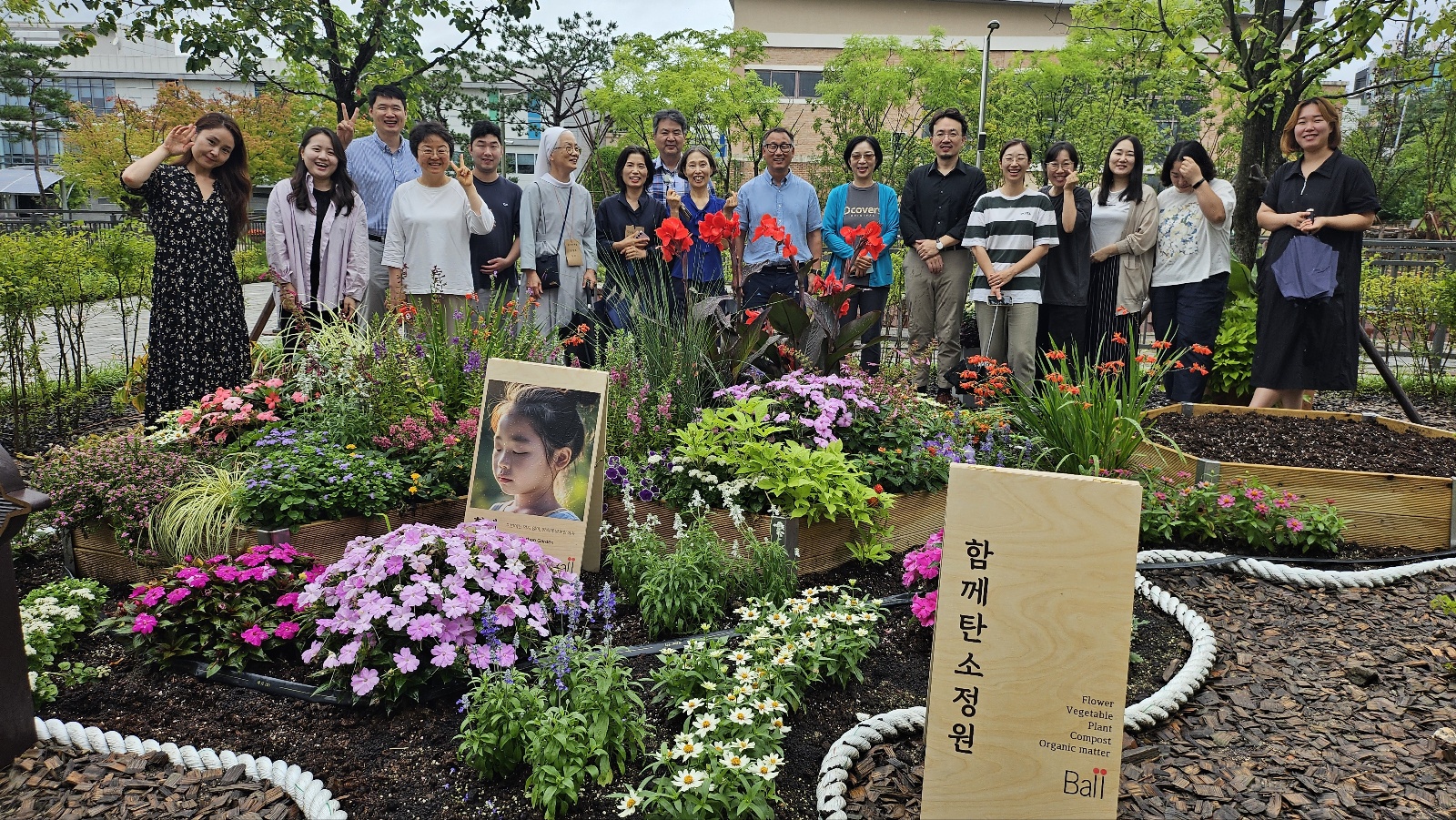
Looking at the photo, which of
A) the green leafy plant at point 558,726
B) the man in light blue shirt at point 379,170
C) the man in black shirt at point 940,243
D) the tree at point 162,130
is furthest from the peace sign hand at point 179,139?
the tree at point 162,130

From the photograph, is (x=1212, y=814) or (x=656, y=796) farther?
(x=1212, y=814)

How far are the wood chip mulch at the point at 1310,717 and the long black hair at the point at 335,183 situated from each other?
463 centimetres

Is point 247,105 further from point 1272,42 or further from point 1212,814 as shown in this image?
point 1212,814

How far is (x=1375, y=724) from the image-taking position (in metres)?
2.44

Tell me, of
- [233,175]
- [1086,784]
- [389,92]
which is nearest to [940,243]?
[389,92]

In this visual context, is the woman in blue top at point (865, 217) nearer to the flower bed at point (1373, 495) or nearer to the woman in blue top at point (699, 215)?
the woman in blue top at point (699, 215)

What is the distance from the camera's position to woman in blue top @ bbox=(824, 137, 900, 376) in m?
6.02

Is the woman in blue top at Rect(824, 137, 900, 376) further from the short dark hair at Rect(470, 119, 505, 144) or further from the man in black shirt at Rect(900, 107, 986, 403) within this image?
the short dark hair at Rect(470, 119, 505, 144)

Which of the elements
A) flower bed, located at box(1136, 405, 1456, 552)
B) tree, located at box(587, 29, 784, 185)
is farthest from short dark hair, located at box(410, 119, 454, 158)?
tree, located at box(587, 29, 784, 185)

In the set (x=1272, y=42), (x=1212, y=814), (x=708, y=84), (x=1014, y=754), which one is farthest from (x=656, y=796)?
(x=708, y=84)

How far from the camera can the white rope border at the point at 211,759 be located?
2.04 metres

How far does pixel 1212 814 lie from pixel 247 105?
27180mm

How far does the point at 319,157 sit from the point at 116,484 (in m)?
2.21

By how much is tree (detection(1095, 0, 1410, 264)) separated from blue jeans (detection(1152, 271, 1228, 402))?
100 centimetres
